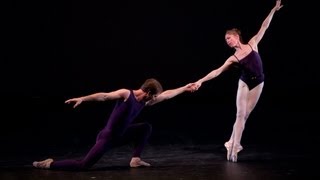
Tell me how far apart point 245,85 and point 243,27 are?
107 inches

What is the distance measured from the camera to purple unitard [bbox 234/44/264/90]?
15.2ft

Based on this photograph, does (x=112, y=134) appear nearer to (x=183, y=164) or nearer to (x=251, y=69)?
(x=183, y=164)

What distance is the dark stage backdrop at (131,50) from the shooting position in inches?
281

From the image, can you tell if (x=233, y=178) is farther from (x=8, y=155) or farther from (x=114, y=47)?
(x=114, y=47)

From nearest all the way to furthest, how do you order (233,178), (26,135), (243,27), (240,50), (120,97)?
(233,178) → (120,97) → (240,50) → (26,135) → (243,27)

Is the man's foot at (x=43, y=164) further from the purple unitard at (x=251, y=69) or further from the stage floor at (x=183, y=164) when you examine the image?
the purple unitard at (x=251, y=69)

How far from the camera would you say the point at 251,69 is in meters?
4.64

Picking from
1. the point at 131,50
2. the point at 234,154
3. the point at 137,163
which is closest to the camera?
the point at 137,163

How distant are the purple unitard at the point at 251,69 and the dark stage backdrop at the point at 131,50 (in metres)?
2.18

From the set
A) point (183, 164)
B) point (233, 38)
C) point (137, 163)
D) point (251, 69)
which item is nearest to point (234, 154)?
point (183, 164)

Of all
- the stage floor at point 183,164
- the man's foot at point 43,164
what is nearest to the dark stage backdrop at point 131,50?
the stage floor at point 183,164

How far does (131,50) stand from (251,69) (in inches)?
119

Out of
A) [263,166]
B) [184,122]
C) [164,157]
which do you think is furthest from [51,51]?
[263,166]

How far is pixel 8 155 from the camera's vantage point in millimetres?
4945
